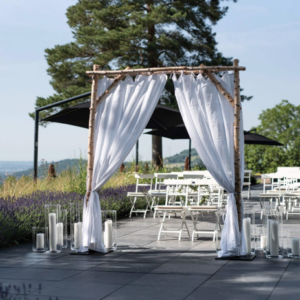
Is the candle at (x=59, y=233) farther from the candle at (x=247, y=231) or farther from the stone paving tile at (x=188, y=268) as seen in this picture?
the candle at (x=247, y=231)

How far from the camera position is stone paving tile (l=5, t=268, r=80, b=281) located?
5102 mm

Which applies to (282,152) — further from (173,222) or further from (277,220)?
(277,220)

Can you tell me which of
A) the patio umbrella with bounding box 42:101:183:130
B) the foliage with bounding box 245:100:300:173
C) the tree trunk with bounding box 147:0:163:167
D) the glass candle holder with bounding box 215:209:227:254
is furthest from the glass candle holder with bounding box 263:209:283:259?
the foliage with bounding box 245:100:300:173

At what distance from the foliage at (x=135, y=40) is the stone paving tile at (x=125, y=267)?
15375 millimetres

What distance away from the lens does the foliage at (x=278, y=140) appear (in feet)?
91.8

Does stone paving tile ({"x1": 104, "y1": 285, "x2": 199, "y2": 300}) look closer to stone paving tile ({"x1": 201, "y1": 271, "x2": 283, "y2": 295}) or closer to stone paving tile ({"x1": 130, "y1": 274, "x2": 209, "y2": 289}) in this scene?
stone paving tile ({"x1": 130, "y1": 274, "x2": 209, "y2": 289})

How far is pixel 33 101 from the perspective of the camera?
23438 millimetres

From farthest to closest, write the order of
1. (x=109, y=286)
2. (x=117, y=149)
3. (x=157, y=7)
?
1. (x=157, y=7)
2. (x=117, y=149)
3. (x=109, y=286)

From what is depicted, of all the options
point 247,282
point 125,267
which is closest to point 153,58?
point 125,267

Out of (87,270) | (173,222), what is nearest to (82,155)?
(173,222)

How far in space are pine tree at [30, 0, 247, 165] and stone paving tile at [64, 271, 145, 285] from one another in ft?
52.0

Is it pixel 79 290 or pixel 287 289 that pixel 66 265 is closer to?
pixel 79 290

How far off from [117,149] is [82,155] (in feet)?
18.5

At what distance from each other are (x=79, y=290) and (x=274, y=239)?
272 centimetres
